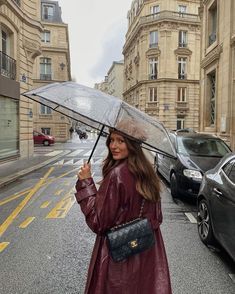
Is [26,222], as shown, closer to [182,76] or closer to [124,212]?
[124,212]

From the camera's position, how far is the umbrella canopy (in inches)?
77.4

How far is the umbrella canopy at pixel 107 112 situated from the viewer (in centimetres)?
197

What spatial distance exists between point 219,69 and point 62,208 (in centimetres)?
1209

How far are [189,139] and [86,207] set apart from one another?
7280 mm

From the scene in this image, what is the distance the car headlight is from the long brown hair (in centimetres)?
482

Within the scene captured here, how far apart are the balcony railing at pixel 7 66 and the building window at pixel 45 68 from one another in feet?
74.9

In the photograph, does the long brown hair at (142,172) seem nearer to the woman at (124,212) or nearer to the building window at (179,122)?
the woman at (124,212)

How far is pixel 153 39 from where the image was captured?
41406 mm

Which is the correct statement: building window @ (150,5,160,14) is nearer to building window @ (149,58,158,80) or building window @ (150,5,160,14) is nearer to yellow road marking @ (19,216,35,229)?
building window @ (149,58,158,80)

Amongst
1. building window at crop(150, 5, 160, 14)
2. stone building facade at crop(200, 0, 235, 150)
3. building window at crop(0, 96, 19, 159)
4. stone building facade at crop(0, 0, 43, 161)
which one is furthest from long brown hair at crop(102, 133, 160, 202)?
building window at crop(150, 5, 160, 14)

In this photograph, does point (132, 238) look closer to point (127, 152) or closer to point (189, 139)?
point (127, 152)

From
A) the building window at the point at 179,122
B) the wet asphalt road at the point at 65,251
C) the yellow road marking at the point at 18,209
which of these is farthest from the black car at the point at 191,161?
the building window at the point at 179,122

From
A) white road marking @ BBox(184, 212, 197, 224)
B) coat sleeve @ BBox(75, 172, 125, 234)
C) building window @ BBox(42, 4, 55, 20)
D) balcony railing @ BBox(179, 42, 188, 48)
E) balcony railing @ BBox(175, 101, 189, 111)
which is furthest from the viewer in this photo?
balcony railing @ BBox(179, 42, 188, 48)

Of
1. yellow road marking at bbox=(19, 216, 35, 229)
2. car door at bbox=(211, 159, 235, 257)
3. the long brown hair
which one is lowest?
yellow road marking at bbox=(19, 216, 35, 229)
